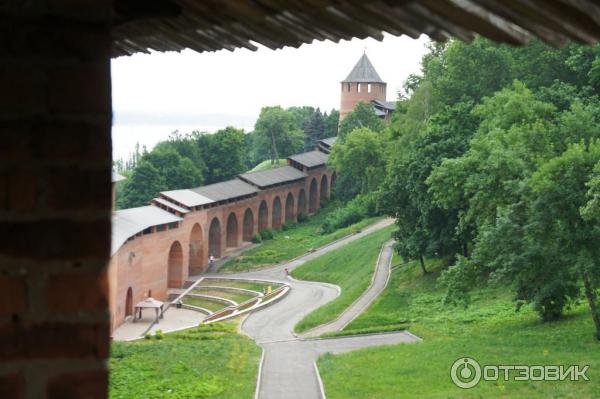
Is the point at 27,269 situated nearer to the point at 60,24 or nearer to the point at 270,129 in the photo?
the point at 60,24

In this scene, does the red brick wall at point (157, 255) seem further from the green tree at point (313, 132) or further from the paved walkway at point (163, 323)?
the green tree at point (313, 132)

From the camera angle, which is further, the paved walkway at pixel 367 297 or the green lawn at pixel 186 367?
the paved walkway at pixel 367 297

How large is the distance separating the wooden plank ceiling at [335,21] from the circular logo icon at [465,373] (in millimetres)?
14219

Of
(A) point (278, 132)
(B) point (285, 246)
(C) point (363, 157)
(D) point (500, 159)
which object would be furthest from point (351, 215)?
(D) point (500, 159)

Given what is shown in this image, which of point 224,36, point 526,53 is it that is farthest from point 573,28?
point 526,53

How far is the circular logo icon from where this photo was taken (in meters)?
15.9

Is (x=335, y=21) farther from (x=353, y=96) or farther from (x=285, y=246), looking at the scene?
(x=353, y=96)

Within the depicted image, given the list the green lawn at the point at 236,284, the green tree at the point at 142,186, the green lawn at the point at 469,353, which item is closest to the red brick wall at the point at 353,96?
the green tree at the point at 142,186

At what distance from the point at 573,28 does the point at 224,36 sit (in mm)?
1125

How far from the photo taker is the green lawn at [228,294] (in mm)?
36719

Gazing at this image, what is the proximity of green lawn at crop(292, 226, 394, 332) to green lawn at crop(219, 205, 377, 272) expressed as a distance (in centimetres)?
371

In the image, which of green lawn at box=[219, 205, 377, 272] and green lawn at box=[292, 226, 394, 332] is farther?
green lawn at box=[219, 205, 377, 272]

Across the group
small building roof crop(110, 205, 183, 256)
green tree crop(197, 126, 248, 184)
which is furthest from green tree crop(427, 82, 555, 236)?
green tree crop(197, 126, 248, 184)

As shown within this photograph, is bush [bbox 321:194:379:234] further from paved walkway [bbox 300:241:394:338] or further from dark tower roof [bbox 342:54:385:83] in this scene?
dark tower roof [bbox 342:54:385:83]
